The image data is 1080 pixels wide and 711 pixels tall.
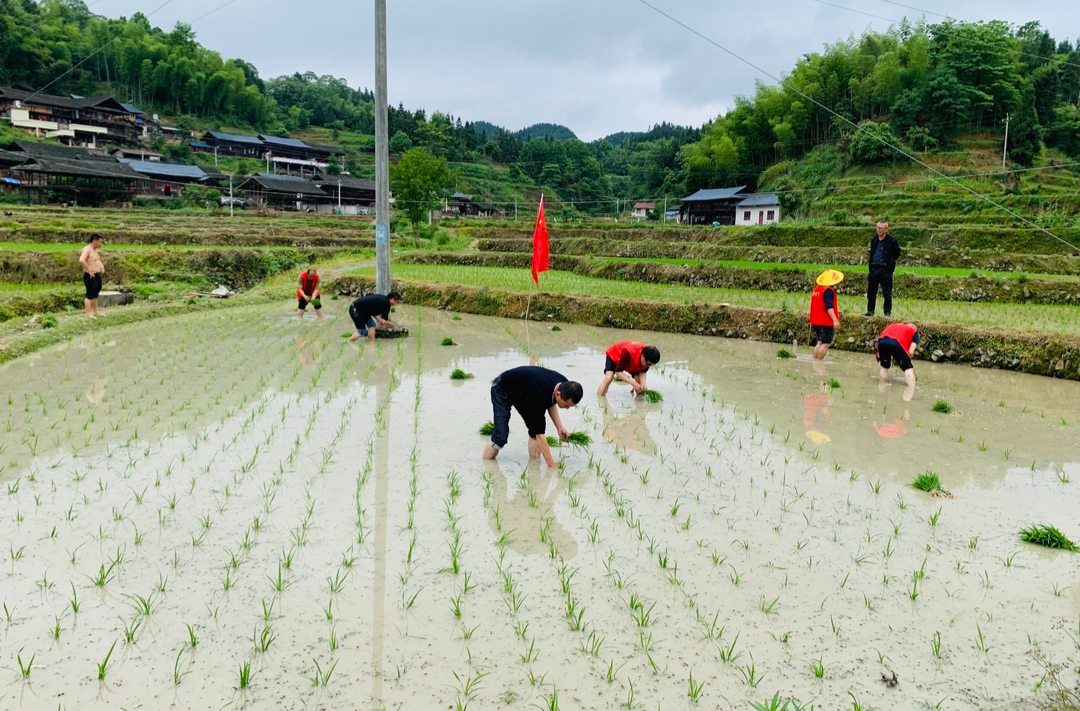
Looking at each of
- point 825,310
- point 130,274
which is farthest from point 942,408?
point 130,274

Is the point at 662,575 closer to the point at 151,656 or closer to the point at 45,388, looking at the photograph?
the point at 151,656

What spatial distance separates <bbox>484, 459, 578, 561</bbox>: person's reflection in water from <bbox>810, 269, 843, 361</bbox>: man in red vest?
5.23 metres

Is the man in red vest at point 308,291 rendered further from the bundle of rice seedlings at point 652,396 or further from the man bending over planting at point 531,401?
the man bending over planting at point 531,401

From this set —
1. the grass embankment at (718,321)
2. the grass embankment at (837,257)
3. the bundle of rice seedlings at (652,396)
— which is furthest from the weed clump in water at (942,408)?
the grass embankment at (837,257)

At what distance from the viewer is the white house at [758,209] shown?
41.8 metres

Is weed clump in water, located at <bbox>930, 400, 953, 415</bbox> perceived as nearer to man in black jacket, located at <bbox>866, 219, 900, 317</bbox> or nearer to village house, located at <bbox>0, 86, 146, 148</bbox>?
man in black jacket, located at <bbox>866, 219, 900, 317</bbox>

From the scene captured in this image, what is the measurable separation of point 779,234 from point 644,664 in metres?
20.6

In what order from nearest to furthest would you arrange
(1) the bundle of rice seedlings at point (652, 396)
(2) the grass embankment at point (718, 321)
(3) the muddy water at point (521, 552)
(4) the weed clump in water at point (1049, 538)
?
(3) the muddy water at point (521, 552)
(4) the weed clump in water at point (1049, 538)
(1) the bundle of rice seedlings at point (652, 396)
(2) the grass embankment at point (718, 321)

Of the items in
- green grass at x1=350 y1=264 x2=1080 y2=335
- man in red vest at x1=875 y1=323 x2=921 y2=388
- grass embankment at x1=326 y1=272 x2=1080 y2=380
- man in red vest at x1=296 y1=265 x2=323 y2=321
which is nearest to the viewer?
man in red vest at x1=875 y1=323 x2=921 y2=388

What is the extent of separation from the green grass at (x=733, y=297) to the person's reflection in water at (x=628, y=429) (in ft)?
17.6

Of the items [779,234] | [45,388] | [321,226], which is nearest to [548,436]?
[45,388]

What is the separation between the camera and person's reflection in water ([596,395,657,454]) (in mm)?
5945

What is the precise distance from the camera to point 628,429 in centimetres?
645

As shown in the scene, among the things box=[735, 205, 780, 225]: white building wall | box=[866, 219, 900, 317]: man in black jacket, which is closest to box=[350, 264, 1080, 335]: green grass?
box=[866, 219, 900, 317]: man in black jacket
